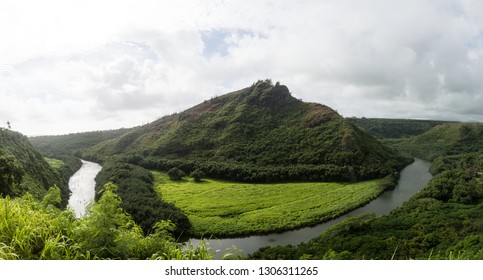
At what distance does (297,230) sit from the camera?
112ft

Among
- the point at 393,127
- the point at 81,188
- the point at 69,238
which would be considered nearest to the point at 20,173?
the point at 69,238

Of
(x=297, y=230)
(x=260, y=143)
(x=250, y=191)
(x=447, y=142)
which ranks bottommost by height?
(x=297, y=230)

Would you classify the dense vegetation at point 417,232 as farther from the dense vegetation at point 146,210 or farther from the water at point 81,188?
the water at point 81,188

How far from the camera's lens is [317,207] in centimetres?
4069

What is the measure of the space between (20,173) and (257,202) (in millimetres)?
27651

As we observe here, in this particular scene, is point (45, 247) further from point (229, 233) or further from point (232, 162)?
point (232, 162)

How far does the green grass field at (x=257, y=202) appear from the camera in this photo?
112 feet

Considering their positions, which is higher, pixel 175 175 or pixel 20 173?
pixel 20 173

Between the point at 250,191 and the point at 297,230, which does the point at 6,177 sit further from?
the point at 250,191

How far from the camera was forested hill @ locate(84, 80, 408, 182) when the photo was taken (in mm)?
61750

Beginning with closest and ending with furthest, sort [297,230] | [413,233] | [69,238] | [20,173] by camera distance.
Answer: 1. [69,238]
2. [20,173]
3. [413,233]
4. [297,230]

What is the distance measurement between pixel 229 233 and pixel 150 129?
254 feet

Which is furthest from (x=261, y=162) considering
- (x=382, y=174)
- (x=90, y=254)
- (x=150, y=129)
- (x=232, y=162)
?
(x=90, y=254)

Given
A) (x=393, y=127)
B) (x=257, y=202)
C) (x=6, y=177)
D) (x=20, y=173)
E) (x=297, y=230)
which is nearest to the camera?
(x=6, y=177)
